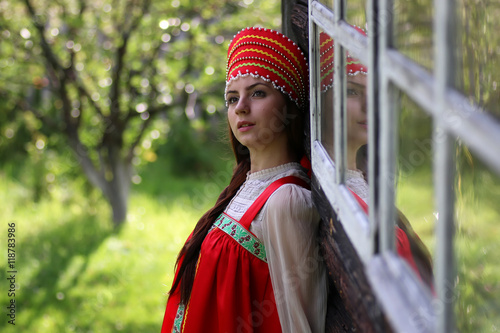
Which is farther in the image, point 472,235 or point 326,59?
point 326,59

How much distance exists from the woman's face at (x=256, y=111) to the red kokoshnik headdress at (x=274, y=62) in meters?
0.02

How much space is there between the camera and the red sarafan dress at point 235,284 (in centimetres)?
164

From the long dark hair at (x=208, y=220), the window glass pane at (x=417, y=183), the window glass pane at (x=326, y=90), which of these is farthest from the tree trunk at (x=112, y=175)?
the window glass pane at (x=417, y=183)

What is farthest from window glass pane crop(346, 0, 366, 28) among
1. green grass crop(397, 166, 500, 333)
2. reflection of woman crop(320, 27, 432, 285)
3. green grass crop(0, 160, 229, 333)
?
green grass crop(0, 160, 229, 333)

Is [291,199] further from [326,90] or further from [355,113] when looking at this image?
[355,113]

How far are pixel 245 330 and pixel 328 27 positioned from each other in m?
0.86

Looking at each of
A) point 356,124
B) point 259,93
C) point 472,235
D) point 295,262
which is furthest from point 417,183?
point 259,93

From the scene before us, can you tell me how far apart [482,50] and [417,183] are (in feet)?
0.74

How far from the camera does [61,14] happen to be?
456cm

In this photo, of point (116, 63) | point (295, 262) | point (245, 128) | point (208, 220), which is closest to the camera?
point (295, 262)

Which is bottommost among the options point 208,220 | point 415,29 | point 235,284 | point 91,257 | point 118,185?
point 91,257

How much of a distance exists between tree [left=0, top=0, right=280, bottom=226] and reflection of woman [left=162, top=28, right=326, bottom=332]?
2.74 meters

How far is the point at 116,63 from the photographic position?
478 centimetres

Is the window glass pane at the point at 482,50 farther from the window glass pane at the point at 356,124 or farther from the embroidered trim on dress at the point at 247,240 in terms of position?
the embroidered trim on dress at the point at 247,240
